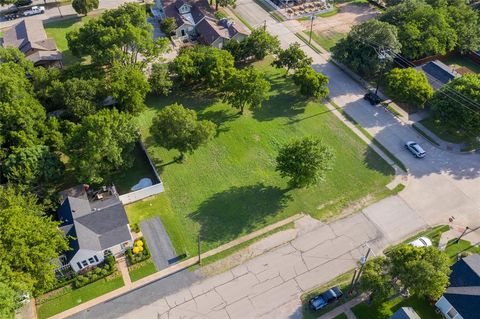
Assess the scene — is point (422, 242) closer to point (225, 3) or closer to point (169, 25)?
point (169, 25)

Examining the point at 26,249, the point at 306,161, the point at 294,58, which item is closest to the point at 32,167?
the point at 26,249

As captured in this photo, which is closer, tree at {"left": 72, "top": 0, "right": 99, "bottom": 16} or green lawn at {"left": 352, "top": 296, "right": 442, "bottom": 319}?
green lawn at {"left": 352, "top": 296, "right": 442, "bottom": 319}

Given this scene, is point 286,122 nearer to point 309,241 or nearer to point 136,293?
point 309,241

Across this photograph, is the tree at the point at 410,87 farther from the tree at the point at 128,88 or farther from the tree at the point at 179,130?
the tree at the point at 128,88

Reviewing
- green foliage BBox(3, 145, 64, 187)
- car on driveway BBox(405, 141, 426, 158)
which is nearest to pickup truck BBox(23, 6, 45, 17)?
green foliage BBox(3, 145, 64, 187)

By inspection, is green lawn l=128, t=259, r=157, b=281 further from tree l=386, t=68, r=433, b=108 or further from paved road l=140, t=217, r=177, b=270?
tree l=386, t=68, r=433, b=108

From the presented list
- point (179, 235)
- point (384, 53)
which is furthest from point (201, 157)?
point (384, 53)
